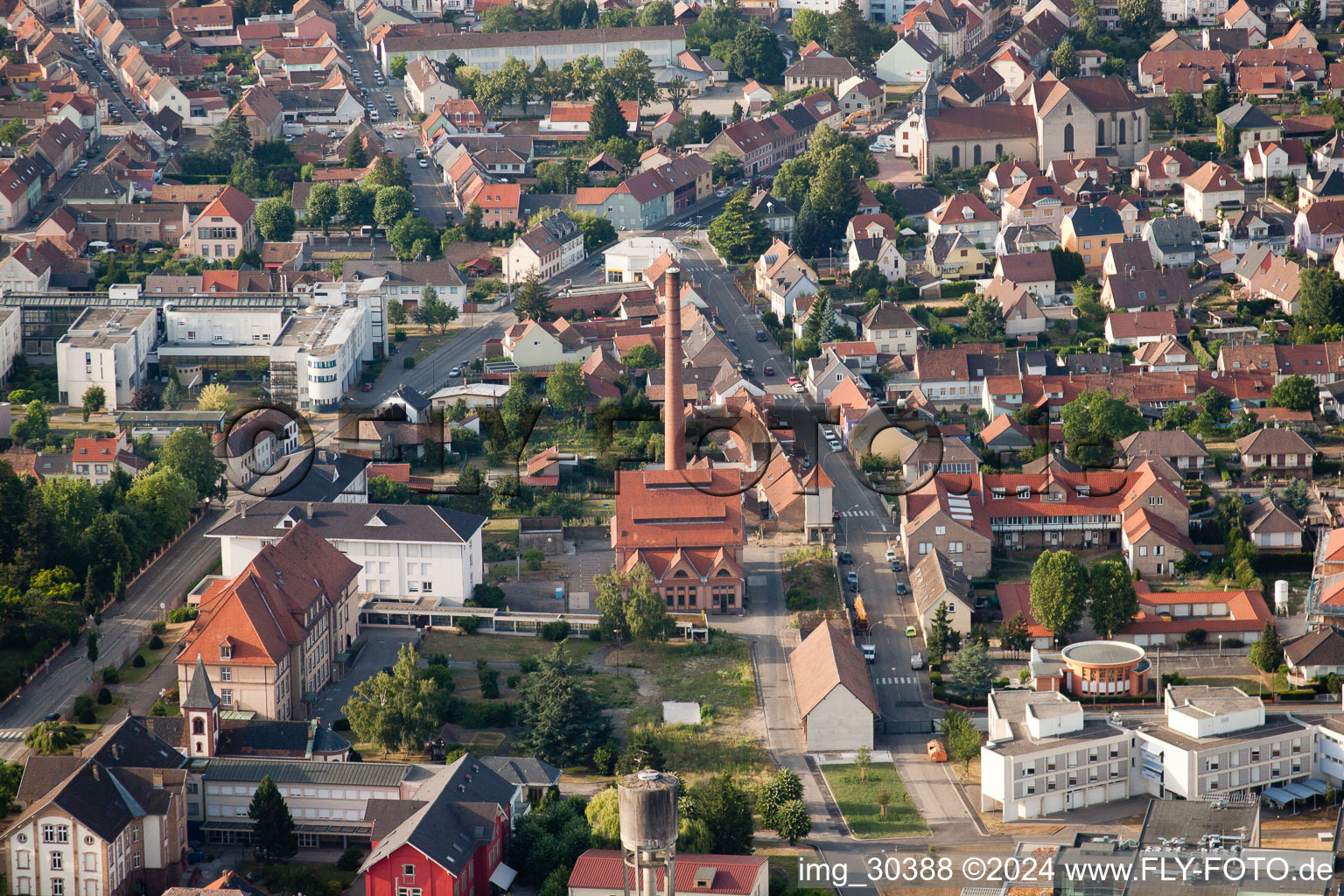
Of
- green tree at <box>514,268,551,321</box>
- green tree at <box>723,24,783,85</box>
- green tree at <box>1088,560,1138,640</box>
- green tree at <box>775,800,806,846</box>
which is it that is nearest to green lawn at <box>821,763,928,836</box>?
green tree at <box>775,800,806,846</box>

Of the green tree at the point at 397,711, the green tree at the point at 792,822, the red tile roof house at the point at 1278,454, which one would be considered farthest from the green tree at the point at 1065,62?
the green tree at the point at 792,822

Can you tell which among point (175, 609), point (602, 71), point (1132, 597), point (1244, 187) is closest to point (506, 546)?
point (175, 609)

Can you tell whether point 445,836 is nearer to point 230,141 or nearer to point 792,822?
point 792,822

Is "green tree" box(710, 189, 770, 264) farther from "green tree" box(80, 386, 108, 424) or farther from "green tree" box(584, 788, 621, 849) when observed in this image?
"green tree" box(584, 788, 621, 849)

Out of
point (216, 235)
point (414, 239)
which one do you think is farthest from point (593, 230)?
point (216, 235)

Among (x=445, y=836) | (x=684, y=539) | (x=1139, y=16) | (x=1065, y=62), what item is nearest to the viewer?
(x=445, y=836)

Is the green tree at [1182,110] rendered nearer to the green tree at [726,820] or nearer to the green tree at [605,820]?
the green tree at [726,820]

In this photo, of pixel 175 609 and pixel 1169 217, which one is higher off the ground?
pixel 1169 217

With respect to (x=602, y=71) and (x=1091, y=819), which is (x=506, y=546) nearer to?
(x=1091, y=819)
